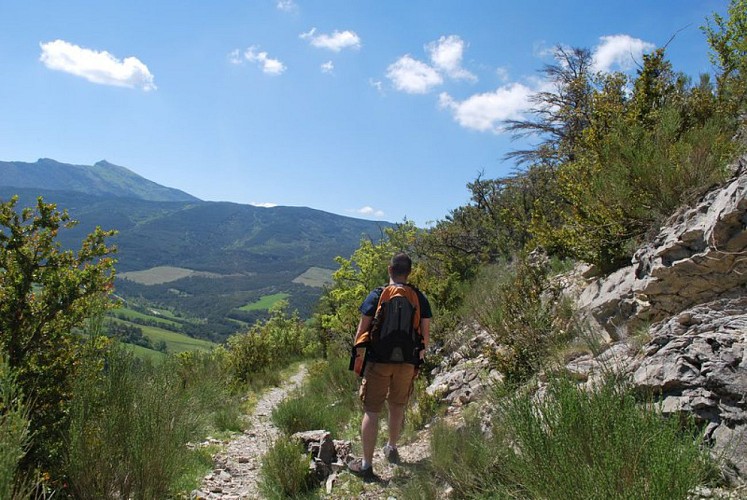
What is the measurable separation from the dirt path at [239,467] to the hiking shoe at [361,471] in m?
0.86

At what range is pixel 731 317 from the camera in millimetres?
3668

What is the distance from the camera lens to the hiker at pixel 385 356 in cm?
453

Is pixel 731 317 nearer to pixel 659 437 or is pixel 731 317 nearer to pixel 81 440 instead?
pixel 659 437

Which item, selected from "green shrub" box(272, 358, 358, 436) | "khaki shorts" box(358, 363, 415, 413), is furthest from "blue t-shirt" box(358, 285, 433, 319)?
"green shrub" box(272, 358, 358, 436)

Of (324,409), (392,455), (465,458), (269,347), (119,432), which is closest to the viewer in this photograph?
(119,432)

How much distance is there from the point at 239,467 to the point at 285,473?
4.80 ft

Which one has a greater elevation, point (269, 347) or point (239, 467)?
point (239, 467)

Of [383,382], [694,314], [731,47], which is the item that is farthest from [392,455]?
[731,47]

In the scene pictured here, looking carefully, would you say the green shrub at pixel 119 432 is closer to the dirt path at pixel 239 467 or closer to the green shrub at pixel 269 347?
the dirt path at pixel 239 467

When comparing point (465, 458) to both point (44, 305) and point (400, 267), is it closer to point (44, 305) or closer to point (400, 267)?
point (400, 267)

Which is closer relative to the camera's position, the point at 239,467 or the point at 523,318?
the point at 239,467

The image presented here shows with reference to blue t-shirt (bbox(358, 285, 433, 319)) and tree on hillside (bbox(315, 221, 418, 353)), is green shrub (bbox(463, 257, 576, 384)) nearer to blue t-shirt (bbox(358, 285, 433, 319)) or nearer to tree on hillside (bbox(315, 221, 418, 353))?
blue t-shirt (bbox(358, 285, 433, 319))

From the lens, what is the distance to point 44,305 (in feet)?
14.3

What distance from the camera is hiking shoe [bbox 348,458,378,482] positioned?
4.48 metres
